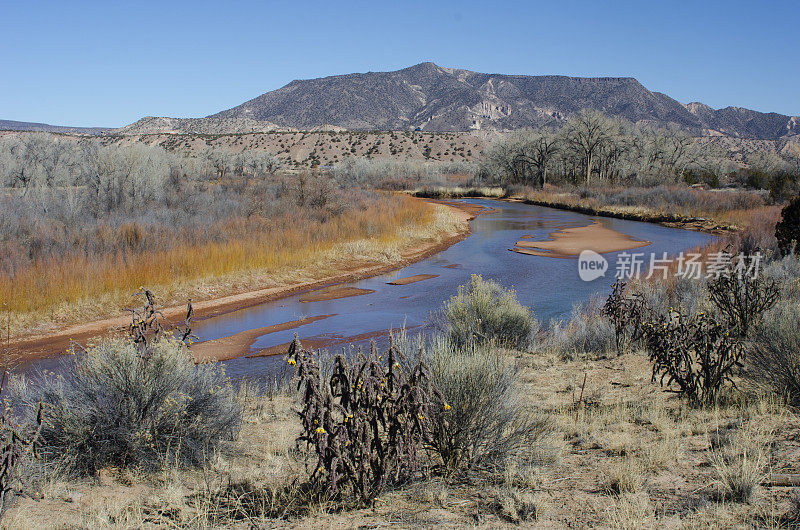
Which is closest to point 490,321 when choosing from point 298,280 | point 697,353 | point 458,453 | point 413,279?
point 697,353

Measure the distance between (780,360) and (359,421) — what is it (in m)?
4.61

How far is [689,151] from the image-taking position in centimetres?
5659

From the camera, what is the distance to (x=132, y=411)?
17.2 feet

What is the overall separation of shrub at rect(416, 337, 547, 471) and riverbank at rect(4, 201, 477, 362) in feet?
18.9

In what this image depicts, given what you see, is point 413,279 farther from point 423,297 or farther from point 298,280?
point 298,280

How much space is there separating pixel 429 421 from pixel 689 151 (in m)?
60.8

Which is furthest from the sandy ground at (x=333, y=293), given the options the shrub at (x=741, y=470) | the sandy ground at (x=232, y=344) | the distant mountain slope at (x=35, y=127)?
the distant mountain slope at (x=35, y=127)

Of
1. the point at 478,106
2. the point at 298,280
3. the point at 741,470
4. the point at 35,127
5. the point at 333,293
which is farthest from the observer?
the point at 478,106

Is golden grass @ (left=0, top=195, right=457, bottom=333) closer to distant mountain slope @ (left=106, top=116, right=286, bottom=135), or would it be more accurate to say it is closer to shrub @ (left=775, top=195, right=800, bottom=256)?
shrub @ (left=775, top=195, right=800, bottom=256)

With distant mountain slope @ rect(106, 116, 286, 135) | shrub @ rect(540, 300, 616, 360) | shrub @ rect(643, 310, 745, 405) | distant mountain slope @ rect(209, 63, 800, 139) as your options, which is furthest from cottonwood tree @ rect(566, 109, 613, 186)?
distant mountain slope @ rect(106, 116, 286, 135)

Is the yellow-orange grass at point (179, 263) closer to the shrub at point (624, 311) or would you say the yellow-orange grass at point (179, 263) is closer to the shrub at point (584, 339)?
the shrub at point (584, 339)

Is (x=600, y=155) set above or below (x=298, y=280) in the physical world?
above

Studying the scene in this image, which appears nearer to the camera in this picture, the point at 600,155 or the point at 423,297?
the point at 423,297

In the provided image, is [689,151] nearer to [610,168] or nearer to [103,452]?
[610,168]
